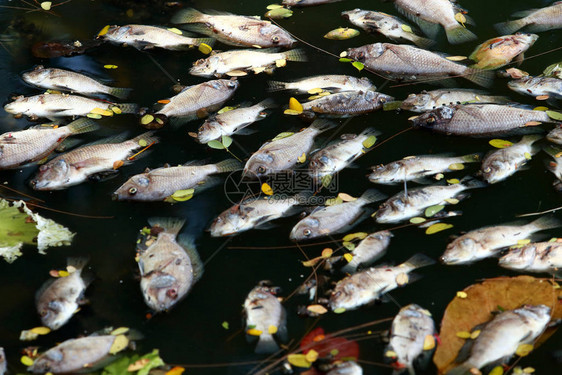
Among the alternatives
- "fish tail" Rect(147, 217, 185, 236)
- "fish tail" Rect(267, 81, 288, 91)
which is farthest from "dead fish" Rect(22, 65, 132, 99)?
"fish tail" Rect(147, 217, 185, 236)

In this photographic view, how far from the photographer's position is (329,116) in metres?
5.15

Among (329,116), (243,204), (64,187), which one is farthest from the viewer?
(329,116)

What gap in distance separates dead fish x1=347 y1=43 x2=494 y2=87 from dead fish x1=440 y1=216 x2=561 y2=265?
182 centimetres

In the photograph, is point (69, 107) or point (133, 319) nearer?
point (133, 319)

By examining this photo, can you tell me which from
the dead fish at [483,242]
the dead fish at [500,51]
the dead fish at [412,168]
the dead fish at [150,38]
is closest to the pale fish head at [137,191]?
the dead fish at [412,168]

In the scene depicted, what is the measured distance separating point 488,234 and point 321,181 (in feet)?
4.54

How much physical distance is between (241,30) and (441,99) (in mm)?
2346

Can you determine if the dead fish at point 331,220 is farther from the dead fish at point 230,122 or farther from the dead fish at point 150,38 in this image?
the dead fish at point 150,38

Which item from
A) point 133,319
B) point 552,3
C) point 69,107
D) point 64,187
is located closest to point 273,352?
point 133,319

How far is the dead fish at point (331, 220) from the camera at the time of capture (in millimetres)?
4191

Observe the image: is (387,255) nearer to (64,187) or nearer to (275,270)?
(275,270)

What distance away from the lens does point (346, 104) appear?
5.13 meters

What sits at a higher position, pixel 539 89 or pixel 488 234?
pixel 539 89

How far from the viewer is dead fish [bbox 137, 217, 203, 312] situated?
3.81m
